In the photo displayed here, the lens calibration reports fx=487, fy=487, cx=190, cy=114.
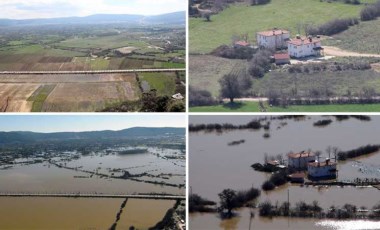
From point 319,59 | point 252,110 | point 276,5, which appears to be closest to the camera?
point 252,110

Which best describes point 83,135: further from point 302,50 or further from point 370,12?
point 370,12

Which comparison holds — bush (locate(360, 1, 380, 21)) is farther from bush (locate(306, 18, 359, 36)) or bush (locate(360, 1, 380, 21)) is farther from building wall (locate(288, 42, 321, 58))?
building wall (locate(288, 42, 321, 58))

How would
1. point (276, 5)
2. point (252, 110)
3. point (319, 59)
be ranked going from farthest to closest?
1. point (276, 5)
2. point (319, 59)
3. point (252, 110)

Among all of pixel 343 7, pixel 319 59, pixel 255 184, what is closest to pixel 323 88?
pixel 319 59

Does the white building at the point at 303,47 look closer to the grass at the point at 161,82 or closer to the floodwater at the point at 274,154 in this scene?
the floodwater at the point at 274,154

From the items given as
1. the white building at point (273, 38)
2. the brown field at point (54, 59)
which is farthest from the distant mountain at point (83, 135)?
the white building at point (273, 38)

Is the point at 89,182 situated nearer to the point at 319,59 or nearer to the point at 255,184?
the point at 255,184

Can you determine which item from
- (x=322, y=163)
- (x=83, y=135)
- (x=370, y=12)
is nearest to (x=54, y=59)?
(x=83, y=135)
